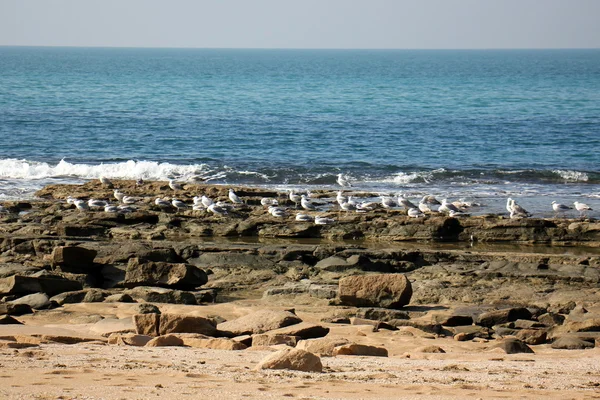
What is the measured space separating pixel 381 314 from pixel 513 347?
2.55 meters

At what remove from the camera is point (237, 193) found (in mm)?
24391

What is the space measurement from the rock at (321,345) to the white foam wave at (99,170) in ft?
71.0

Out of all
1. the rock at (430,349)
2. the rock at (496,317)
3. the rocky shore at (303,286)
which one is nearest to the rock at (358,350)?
the rocky shore at (303,286)

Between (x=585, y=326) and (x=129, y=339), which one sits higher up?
(x=129, y=339)

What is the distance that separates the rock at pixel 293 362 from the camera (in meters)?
8.83

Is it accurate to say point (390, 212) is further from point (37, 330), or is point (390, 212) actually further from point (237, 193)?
point (37, 330)

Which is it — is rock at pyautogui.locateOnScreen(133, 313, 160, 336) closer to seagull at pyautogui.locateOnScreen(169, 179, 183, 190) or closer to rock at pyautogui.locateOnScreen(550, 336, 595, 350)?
rock at pyautogui.locateOnScreen(550, 336, 595, 350)

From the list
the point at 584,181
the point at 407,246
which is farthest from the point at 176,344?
the point at 584,181

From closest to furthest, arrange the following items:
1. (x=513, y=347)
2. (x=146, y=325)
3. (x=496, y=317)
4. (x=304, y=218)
→ (x=513, y=347)
(x=146, y=325)
(x=496, y=317)
(x=304, y=218)

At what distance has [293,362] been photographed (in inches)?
349

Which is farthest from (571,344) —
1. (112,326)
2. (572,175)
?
(572,175)

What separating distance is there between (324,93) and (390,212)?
5849 centimetres

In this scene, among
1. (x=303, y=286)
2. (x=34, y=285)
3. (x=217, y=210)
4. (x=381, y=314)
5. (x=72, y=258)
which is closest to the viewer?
(x=381, y=314)

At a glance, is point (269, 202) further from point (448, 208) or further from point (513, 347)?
point (513, 347)
